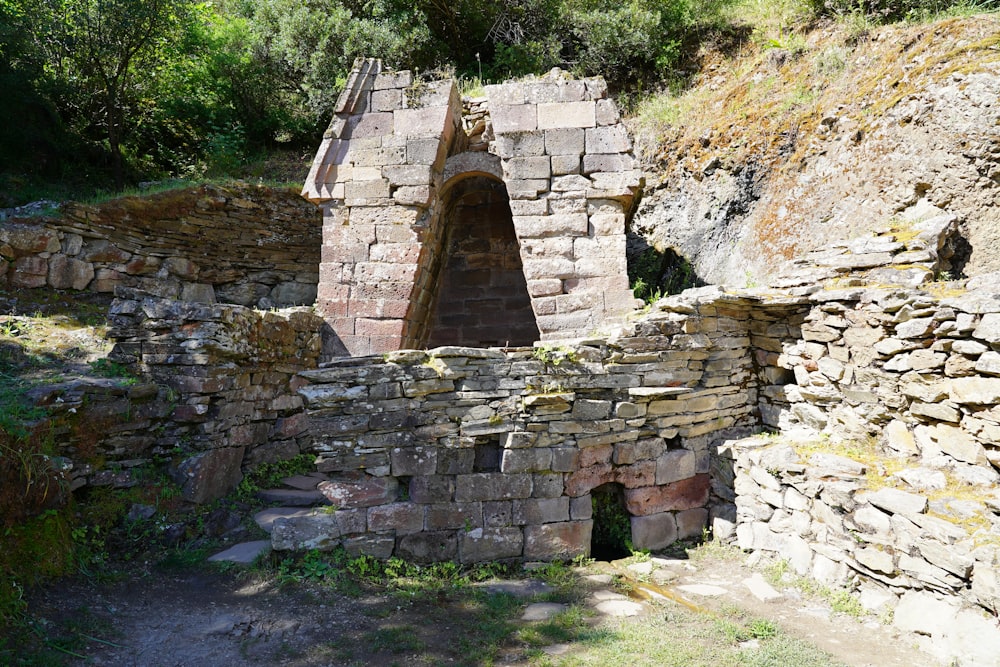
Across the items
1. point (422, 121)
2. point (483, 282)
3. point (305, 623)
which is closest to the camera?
point (305, 623)

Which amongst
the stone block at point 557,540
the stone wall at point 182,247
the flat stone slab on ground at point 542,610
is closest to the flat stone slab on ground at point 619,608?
the flat stone slab on ground at point 542,610

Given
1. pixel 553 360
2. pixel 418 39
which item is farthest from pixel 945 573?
pixel 418 39

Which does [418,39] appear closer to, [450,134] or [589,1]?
[589,1]

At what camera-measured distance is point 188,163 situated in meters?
12.9

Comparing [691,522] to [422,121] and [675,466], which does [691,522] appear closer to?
[675,466]

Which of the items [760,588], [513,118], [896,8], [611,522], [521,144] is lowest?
[760,588]

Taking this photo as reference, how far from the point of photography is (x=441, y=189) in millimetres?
8289

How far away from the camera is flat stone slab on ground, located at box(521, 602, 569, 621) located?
4.55 m

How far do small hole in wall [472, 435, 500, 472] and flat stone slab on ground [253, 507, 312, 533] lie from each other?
1985 millimetres

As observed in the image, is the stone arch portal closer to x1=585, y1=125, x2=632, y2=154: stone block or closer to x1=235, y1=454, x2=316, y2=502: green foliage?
x1=585, y1=125, x2=632, y2=154: stone block

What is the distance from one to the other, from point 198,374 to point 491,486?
3450 mm

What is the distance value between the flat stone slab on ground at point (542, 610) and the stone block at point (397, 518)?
1.23 meters

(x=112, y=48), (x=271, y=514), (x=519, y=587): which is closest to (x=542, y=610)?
(x=519, y=587)

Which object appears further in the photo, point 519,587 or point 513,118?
point 513,118
